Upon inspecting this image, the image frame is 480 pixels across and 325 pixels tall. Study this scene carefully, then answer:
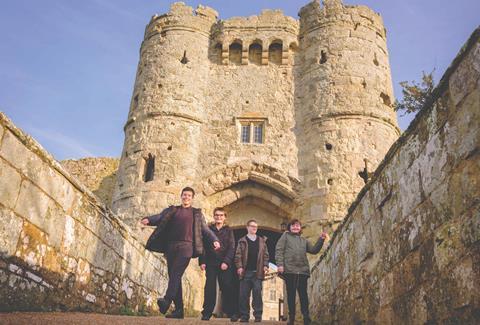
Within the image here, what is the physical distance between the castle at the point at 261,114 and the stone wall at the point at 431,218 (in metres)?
9.72

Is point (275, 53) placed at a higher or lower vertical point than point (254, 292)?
higher

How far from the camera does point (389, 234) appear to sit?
3414 millimetres

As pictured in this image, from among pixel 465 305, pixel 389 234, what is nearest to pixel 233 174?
pixel 389 234

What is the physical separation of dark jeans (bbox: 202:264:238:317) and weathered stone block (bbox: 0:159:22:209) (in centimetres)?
293

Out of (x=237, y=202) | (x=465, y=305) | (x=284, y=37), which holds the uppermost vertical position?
(x=284, y=37)

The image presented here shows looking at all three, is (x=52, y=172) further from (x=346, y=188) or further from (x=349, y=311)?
(x=346, y=188)

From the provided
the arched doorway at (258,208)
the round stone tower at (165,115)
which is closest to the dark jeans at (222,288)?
the round stone tower at (165,115)

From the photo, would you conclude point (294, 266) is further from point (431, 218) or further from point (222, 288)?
point (431, 218)

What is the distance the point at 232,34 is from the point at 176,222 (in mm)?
12498

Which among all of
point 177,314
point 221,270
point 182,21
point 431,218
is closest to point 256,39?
point 182,21

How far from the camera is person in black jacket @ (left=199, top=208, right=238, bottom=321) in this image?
581 cm

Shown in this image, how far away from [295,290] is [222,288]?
3.64ft

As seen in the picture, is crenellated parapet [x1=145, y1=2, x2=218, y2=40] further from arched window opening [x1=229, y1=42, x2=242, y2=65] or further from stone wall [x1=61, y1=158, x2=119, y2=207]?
stone wall [x1=61, y1=158, x2=119, y2=207]

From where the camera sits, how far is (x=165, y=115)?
49.3 feet
